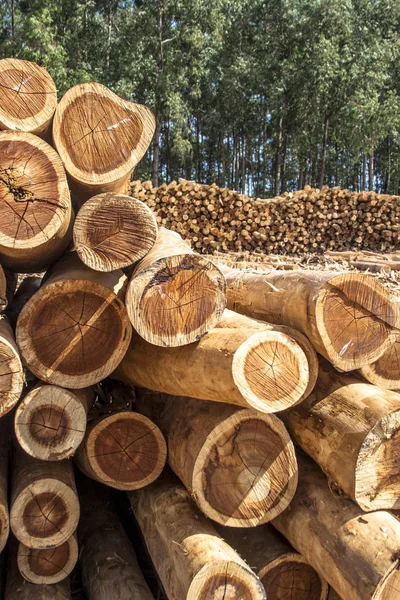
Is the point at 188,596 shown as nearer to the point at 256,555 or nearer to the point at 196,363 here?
the point at 256,555

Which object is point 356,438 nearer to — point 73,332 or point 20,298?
point 73,332

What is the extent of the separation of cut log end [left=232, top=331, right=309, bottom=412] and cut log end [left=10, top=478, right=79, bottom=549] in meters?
1.07

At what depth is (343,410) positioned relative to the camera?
8.17 ft

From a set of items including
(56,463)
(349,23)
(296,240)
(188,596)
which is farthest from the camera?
(349,23)

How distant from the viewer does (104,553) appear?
282 centimetres

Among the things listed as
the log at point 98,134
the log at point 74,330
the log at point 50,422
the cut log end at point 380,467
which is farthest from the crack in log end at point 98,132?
the cut log end at point 380,467

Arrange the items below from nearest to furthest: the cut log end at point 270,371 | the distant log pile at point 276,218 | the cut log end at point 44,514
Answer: the cut log end at point 270,371 → the cut log end at point 44,514 → the distant log pile at point 276,218

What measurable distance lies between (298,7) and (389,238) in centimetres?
1195

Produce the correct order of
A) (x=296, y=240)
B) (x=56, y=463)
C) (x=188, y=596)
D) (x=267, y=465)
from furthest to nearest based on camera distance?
1. (x=296, y=240)
2. (x=56, y=463)
3. (x=267, y=465)
4. (x=188, y=596)

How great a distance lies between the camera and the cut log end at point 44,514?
8.04 feet

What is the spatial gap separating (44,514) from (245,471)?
1.00 meters

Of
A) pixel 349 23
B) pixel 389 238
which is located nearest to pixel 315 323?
pixel 389 238

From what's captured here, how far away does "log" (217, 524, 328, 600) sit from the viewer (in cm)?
246

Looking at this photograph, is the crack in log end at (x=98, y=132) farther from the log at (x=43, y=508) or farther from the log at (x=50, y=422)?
the log at (x=43, y=508)
